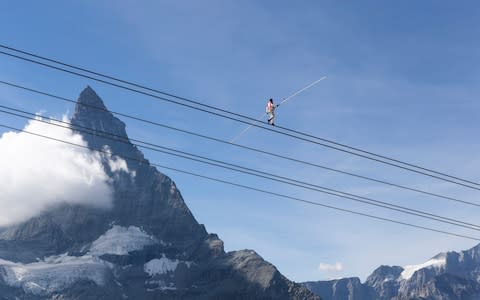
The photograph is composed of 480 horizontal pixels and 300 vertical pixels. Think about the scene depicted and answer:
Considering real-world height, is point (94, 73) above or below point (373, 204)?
above

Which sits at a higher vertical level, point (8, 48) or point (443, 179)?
point (8, 48)

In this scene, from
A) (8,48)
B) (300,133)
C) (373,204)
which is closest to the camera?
(8,48)

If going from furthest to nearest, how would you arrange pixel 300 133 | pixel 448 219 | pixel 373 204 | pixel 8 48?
pixel 448 219 → pixel 373 204 → pixel 300 133 → pixel 8 48

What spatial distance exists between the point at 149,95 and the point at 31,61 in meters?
11.0

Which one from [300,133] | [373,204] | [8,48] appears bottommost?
[373,204]

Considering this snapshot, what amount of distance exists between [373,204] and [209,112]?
20973 millimetres

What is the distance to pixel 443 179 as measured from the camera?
211ft

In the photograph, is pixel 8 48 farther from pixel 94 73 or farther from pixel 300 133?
pixel 300 133

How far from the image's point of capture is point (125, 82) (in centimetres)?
5528

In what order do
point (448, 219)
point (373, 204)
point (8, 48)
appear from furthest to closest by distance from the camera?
1. point (448, 219)
2. point (373, 204)
3. point (8, 48)

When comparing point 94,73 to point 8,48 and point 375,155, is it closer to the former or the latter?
point 8,48

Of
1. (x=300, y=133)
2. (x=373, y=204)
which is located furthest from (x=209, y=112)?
(x=373, y=204)

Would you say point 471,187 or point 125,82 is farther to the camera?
point 471,187

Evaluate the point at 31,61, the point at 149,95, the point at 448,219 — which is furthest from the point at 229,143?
the point at 448,219
